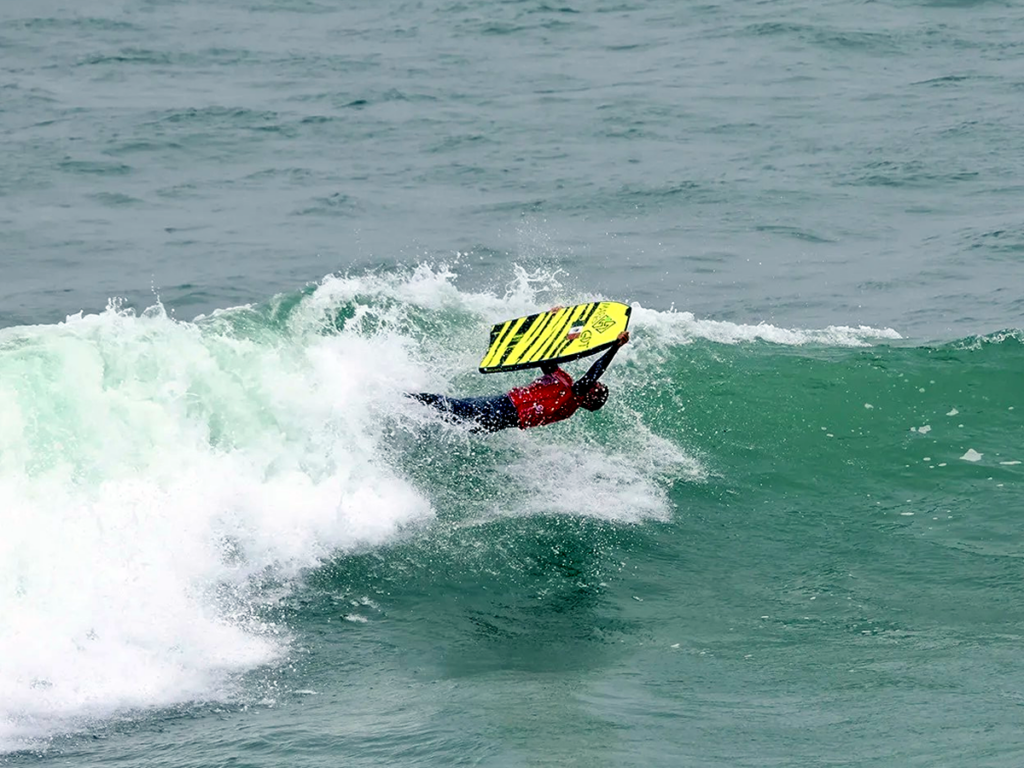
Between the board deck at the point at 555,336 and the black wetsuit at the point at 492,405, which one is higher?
the board deck at the point at 555,336

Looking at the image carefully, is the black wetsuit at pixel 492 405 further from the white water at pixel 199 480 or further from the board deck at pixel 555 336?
the white water at pixel 199 480

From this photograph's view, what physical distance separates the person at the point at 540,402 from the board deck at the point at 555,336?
7.5 inches

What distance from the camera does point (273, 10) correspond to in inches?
1195

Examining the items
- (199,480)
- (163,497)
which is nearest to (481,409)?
(199,480)

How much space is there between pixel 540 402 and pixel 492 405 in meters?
0.43

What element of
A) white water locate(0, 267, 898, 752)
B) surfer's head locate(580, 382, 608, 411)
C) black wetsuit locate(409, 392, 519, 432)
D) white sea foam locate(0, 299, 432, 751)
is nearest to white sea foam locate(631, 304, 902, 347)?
white water locate(0, 267, 898, 752)

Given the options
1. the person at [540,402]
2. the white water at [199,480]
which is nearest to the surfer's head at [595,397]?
the person at [540,402]

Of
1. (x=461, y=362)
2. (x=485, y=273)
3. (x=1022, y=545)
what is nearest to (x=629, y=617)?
(x=1022, y=545)

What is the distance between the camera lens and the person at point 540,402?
41.1 feet

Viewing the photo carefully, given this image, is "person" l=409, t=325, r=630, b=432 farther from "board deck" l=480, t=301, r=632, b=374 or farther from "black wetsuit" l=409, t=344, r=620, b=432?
"board deck" l=480, t=301, r=632, b=374

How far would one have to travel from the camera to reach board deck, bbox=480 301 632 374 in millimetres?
12188

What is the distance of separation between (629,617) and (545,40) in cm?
1889

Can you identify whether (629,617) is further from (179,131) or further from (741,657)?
(179,131)

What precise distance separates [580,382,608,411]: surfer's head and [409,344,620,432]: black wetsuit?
0.04m
